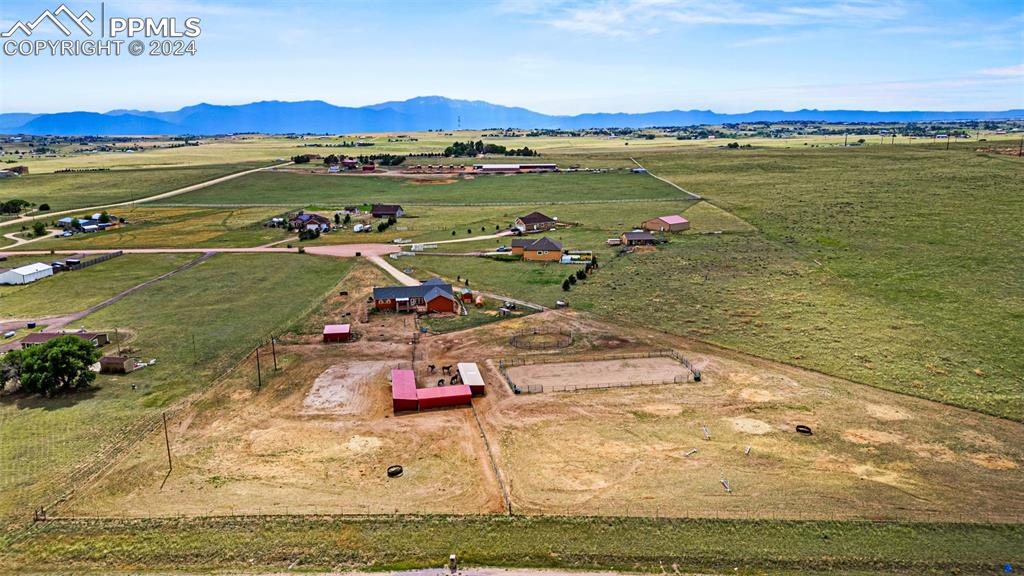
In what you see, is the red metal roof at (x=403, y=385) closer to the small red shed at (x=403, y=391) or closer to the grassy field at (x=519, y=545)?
the small red shed at (x=403, y=391)

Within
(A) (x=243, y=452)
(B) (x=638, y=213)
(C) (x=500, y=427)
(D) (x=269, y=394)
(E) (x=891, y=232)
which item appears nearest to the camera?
(A) (x=243, y=452)

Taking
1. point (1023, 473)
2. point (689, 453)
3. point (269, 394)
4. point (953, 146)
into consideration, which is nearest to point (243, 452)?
point (269, 394)

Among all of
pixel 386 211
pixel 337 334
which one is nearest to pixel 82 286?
pixel 337 334

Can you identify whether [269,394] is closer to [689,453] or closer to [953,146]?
[689,453]

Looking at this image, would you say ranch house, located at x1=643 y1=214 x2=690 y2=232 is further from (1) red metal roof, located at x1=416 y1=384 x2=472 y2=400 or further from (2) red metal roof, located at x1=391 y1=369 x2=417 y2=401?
(1) red metal roof, located at x1=416 y1=384 x2=472 y2=400

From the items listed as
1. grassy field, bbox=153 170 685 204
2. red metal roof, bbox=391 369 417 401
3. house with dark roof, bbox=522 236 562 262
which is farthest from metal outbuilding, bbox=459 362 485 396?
grassy field, bbox=153 170 685 204

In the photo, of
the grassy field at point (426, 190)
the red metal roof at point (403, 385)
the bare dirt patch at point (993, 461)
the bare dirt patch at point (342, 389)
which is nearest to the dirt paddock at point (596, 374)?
the red metal roof at point (403, 385)
